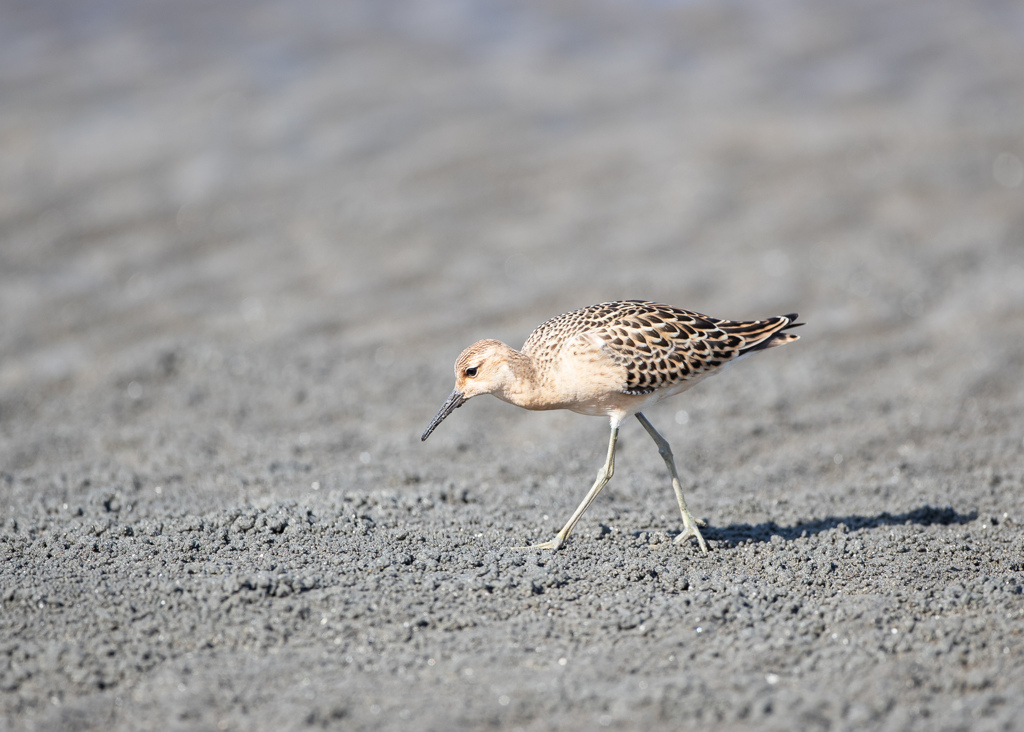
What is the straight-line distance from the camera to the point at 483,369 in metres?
6.07

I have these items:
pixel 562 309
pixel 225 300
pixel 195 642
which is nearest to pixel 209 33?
pixel 225 300

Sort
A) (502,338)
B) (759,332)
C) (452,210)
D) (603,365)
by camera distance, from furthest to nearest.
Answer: (452,210) < (502,338) < (759,332) < (603,365)

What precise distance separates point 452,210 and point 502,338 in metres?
3.10

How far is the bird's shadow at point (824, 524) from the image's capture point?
634 centimetres

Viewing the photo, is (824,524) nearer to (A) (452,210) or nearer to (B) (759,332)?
(B) (759,332)

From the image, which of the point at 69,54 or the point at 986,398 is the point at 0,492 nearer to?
the point at 986,398

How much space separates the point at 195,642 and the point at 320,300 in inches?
247

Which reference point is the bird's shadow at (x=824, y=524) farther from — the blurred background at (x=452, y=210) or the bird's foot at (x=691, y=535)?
the blurred background at (x=452, y=210)

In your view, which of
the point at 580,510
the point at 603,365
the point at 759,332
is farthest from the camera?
the point at 759,332

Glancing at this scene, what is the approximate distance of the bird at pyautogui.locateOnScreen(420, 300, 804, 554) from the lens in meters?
6.04

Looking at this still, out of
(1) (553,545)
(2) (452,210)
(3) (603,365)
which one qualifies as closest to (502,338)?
(2) (452,210)

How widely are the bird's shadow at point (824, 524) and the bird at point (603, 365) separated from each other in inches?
12.3

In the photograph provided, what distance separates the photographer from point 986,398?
8.71 m

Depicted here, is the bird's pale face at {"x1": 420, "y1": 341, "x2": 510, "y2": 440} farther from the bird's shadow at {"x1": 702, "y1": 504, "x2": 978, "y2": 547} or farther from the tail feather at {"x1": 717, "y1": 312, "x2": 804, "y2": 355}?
the bird's shadow at {"x1": 702, "y1": 504, "x2": 978, "y2": 547}
